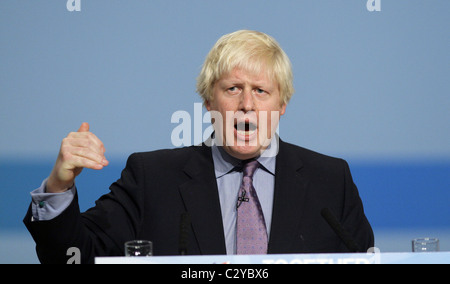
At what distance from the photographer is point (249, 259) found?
156 centimetres

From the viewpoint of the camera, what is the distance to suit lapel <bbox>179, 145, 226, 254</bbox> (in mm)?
2172

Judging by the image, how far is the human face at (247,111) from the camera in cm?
228

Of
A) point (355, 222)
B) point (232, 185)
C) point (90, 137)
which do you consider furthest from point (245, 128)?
point (90, 137)

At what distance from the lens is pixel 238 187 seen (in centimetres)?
231

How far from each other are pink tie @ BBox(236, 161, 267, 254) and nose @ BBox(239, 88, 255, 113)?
0.67ft

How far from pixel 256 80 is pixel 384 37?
1458 millimetres

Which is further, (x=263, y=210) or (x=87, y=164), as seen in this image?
(x=263, y=210)

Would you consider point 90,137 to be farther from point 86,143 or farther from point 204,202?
point 204,202

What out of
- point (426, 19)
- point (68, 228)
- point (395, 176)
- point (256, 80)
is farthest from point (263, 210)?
point (426, 19)

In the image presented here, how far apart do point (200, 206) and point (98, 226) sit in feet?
1.06

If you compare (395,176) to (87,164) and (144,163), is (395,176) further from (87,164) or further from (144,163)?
(87,164)

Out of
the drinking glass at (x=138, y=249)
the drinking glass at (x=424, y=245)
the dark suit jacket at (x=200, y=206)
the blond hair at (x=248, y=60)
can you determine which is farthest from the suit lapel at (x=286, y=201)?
the drinking glass at (x=138, y=249)

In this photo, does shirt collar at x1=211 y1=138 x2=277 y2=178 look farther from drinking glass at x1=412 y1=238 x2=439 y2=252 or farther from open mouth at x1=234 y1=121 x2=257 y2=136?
drinking glass at x1=412 y1=238 x2=439 y2=252

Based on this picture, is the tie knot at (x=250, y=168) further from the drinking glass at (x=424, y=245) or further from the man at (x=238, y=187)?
the drinking glass at (x=424, y=245)
